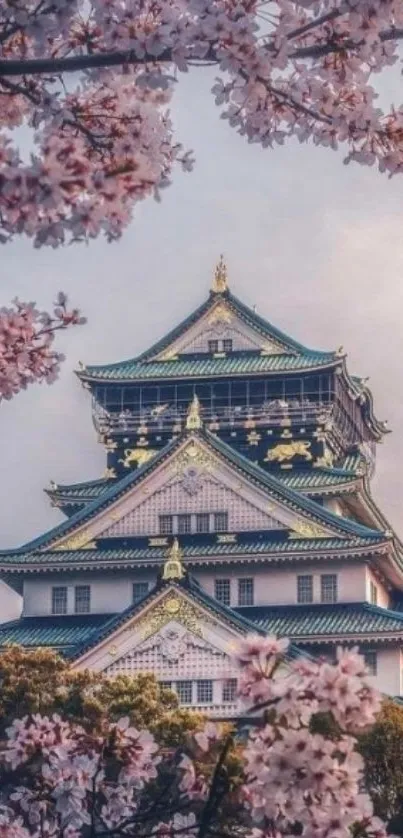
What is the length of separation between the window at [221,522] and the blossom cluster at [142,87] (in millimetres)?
50734

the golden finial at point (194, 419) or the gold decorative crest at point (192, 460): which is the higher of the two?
the golden finial at point (194, 419)

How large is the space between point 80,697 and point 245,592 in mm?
21159

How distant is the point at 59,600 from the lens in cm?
6075

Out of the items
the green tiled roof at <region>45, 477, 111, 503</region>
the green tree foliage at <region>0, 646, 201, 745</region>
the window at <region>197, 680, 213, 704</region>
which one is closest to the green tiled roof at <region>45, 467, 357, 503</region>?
the green tiled roof at <region>45, 477, 111, 503</region>

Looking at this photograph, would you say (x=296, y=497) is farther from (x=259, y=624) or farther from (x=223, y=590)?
(x=259, y=624)

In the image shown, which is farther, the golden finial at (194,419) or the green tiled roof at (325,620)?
the golden finial at (194,419)

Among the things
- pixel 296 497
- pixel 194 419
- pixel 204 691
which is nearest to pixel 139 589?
pixel 194 419

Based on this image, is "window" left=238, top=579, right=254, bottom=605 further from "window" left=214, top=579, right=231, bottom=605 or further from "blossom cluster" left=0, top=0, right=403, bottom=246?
"blossom cluster" left=0, top=0, right=403, bottom=246

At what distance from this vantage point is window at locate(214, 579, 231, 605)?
194 ft

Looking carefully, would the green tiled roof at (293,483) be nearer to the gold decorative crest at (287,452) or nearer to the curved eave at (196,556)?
the gold decorative crest at (287,452)

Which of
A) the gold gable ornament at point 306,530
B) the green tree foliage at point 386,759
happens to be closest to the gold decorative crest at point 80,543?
the gold gable ornament at point 306,530

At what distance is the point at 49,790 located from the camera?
10.4 m

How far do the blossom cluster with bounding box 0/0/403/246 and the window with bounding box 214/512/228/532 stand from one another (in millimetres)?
50734

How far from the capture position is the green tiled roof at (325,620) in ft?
183
